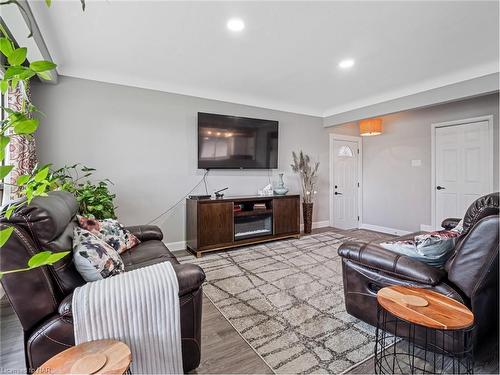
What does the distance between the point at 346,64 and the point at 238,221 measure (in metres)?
2.62

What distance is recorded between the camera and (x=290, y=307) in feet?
7.36

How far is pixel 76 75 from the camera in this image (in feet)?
10.7

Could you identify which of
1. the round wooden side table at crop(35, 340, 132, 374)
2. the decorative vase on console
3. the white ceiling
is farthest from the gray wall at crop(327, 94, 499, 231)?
the round wooden side table at crop(35, 340, 132, 374)

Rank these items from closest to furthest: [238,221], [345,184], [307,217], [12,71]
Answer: [12,71] < [238,221] < [307,217] < [345,184]

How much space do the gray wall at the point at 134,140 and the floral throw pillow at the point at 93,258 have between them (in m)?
2.11

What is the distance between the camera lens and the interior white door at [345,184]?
5660mm

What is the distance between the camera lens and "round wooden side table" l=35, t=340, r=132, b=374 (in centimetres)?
87

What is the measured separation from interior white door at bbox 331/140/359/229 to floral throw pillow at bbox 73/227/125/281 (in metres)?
4.85

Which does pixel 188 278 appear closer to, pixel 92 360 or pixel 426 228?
pixel 92 360

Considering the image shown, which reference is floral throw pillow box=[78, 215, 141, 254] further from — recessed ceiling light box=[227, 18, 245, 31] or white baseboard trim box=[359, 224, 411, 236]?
white baseboard trim box=[359, 224, 411, 236]

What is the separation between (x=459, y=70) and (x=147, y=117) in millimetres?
4137

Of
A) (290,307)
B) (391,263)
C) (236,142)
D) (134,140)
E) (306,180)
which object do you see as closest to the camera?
(391,263)

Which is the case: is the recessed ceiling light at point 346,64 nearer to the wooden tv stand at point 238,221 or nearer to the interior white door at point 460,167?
the wooden tv stand at point 238,221

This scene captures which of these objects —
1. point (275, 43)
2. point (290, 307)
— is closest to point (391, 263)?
point (290, 307)
